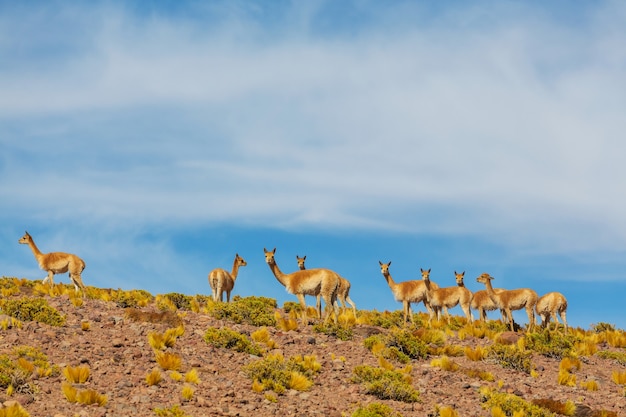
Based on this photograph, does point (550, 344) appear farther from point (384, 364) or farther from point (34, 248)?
point (34, 248)

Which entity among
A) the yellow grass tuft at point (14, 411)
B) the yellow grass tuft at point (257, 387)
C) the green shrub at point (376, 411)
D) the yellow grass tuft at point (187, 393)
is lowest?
the yellow grass tuft at point (14, 411)

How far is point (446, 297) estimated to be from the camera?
29781 millimetres

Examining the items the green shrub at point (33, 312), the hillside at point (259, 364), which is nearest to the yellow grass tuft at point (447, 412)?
the hillside at point (259, 364)

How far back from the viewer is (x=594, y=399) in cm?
1902

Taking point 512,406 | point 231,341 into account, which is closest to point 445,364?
point 512,406

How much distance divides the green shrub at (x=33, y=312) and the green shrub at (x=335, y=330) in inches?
303

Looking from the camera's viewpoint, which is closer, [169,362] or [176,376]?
[176,376]

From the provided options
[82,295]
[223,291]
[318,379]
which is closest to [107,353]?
[318,379]

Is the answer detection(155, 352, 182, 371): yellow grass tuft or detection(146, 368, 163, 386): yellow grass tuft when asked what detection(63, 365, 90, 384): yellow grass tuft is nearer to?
detection(146, 368, 163, 386): yellow grass tuft

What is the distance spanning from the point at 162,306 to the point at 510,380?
11.6 metres

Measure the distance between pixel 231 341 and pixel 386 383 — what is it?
479cm

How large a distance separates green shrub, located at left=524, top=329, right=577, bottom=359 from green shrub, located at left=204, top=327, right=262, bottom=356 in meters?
10.4

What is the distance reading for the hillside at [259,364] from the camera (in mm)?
15289

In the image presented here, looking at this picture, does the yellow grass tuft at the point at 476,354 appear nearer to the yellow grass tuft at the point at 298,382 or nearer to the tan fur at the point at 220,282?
the yellow grass tuft at the point at 298,382
